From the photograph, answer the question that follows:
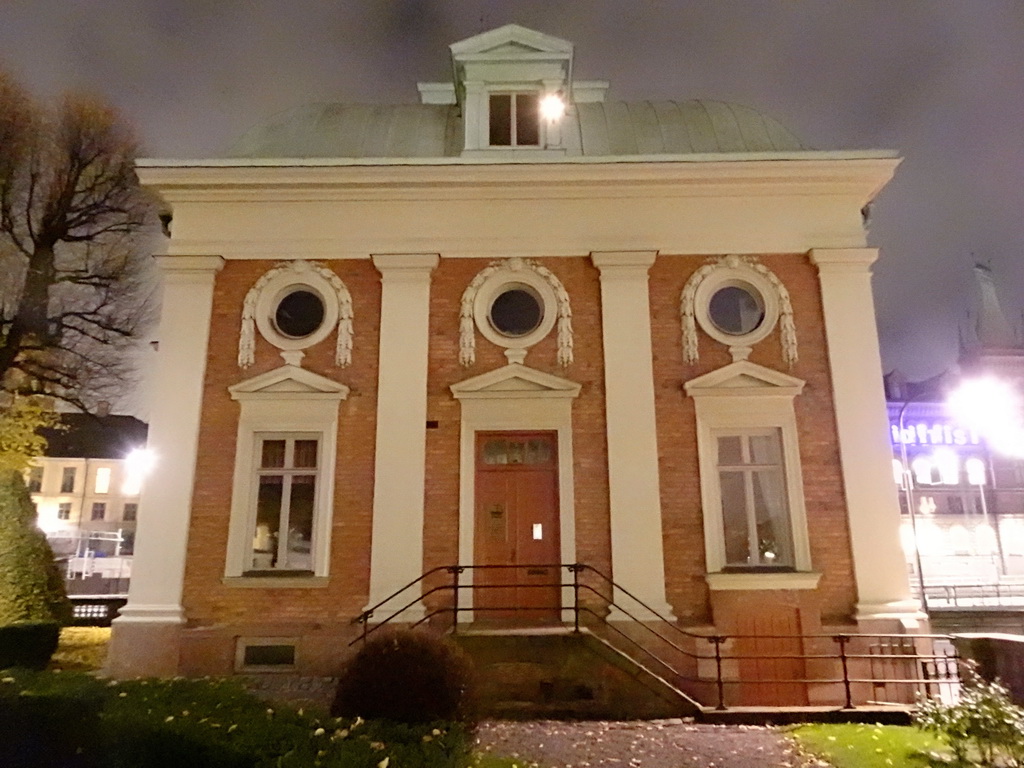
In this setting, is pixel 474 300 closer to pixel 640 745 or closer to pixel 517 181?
pixel 517 181

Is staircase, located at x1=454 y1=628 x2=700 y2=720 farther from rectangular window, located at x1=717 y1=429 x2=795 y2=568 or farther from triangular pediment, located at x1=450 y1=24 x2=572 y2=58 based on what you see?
triangular pediment, located at x1=450 y1=24 x2=572 y2=58

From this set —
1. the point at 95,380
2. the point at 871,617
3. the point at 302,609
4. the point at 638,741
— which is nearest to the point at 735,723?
the point at 638,741

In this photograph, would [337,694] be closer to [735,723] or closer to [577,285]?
[735,723]

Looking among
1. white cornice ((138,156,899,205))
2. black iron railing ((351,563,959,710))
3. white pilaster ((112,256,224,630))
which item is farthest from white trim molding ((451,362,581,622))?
white pilaster ((112,256,224,630))

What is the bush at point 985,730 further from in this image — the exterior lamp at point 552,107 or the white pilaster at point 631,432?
the exterior lamp at point 552,107

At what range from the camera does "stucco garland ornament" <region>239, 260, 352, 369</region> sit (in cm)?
1403

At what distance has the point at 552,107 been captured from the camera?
1550 centimetres

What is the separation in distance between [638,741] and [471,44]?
13343 mm

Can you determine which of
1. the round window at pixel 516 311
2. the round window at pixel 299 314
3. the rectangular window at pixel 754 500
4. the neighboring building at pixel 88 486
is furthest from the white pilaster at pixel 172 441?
the neighboring building at pixel 88 486

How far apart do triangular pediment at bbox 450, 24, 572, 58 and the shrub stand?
12685mm

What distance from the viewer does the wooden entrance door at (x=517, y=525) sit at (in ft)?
43.1

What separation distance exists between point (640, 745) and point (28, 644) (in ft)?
35.9

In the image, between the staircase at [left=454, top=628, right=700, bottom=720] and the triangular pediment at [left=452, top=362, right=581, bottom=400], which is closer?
the staircase at [left=454, top=628, right=700, bottom=720]

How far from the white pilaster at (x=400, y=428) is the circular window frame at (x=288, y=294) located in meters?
1.01
